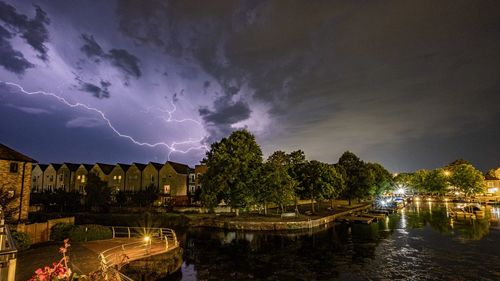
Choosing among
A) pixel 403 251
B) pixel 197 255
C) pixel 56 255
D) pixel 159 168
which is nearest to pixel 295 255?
pixel 197 255

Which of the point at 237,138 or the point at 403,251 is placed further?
the point at 237,138

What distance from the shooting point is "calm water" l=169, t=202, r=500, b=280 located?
2870 centimetres

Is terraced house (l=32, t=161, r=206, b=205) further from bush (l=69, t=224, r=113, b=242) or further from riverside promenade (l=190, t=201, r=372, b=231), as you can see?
bush (l=69, t=224, r=113, b=242)

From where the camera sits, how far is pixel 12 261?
8.03 metres

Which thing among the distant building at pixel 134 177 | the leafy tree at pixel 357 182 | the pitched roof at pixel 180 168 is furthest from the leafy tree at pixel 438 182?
the distant building at pixel 134 177

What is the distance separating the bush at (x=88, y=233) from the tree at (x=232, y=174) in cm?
2831

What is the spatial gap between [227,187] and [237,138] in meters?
10.5

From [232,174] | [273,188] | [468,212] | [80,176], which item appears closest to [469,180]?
[468,212]

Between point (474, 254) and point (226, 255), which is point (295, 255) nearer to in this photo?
point (226, 255)

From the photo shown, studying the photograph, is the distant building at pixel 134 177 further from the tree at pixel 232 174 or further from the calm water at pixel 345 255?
the calm water at pixel 345 255

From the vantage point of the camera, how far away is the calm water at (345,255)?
28703mm

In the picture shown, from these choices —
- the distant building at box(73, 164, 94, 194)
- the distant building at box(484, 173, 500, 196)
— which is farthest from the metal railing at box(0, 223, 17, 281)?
the distant building at box(484, 173, 500, 196)

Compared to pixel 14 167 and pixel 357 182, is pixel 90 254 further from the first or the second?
pixel 357 182

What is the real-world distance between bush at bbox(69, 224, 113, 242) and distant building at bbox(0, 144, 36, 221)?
10731 millimetres
